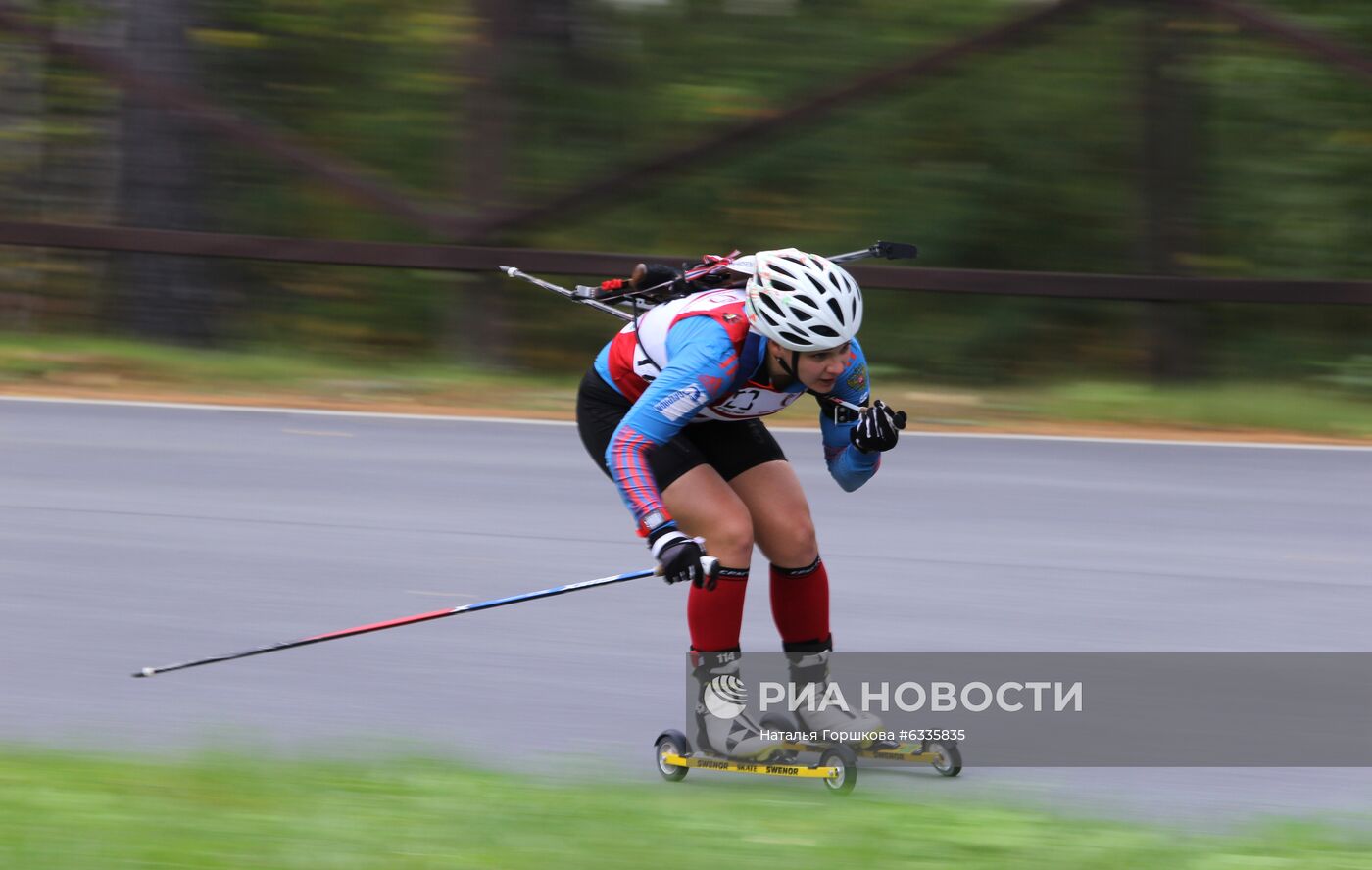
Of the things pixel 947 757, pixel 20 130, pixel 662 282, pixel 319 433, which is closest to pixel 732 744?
pixel 947 757

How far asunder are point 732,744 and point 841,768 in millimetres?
315

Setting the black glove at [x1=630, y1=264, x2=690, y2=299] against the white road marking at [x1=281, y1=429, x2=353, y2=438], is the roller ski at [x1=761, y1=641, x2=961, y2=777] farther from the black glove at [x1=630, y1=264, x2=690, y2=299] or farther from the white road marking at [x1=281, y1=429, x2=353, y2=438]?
the white road marking at [x1=281, y1=429, x2=353, y2=438]

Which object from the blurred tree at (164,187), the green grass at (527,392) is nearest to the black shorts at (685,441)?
the green grass at (527,392)

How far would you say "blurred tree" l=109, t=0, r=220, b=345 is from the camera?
44.3 ft

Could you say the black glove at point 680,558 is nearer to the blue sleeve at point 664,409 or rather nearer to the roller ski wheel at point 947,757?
the blue sleeve at point 664,409

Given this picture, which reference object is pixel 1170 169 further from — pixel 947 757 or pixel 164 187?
pixel 947 757

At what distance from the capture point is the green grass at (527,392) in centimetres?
1088

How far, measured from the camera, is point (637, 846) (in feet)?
12.3

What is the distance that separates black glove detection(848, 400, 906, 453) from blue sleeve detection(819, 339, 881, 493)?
201 mm

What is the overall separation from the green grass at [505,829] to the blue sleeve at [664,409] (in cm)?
81

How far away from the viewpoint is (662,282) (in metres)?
5.13

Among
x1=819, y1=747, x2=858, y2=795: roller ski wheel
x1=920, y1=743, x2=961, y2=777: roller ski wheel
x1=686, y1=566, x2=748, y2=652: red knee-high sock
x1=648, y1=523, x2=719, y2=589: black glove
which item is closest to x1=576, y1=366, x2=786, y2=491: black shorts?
x1=686, y1=566, x2=748, y2=652: red knee-high sock
